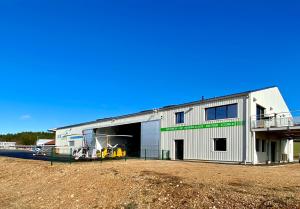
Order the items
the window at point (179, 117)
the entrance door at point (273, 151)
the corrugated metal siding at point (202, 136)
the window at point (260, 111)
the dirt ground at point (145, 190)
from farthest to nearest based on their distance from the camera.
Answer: the window at point (179, 117) < the entrance door at point (273, 151) < the window at point (260, 111) < the corrugated metal siding at point (202, 136) < the dirt ground at point (145, 190)

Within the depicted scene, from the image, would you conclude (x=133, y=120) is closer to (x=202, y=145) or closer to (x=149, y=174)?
(x=202, y=145)

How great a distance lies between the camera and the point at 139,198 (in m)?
12.9

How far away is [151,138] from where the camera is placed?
33.5 m

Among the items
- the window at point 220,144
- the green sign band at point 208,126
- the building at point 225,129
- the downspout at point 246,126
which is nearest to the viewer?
the downspout at point 246,126

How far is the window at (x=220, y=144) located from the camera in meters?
26.4

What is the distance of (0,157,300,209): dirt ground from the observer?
11.2 metres

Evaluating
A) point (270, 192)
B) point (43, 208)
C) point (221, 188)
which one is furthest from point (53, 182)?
point (270, 192)

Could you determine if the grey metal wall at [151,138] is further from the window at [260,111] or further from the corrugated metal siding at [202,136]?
the window at [260,111]

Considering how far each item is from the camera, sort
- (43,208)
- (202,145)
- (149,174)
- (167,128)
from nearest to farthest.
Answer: (43,208), (149,174), (202,145), (167,128)

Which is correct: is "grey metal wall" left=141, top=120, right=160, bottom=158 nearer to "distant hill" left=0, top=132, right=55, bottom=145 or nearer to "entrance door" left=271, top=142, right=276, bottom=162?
"entrance door" left=271, top=142, right=276, bottom=162


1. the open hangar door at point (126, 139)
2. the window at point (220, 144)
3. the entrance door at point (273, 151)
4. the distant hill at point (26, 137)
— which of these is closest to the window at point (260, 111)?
the window at point (220, 144)

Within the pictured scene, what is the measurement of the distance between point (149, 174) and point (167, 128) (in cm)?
1544

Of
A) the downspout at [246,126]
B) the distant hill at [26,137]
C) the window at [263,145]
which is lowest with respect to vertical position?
the distant hill at [26,137]

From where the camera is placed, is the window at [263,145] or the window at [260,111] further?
the window at [263,145]
